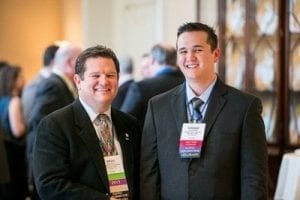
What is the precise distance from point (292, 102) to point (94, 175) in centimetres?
198

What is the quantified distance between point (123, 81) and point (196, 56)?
2.08m

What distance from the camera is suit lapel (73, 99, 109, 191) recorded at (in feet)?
6.73

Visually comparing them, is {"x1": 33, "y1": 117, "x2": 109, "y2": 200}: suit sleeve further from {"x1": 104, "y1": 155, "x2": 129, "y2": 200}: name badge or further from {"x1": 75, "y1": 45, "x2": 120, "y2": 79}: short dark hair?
{"x1": 75, "y1": 45, "x2": 120, "y2": 79}: short dark hair

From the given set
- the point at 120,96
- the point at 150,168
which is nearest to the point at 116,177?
Answer: the point at 150,168

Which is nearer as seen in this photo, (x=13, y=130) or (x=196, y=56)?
(x=196, y=56)

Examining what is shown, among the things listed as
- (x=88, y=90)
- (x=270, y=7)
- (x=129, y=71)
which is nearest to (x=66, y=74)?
(x=129, y=71)

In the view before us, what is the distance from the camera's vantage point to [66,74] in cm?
388

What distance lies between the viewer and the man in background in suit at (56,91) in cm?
360

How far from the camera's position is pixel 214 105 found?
6.84 feet

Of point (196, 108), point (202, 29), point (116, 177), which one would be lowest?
point (116, 177)

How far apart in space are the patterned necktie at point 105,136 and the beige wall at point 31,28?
435cm

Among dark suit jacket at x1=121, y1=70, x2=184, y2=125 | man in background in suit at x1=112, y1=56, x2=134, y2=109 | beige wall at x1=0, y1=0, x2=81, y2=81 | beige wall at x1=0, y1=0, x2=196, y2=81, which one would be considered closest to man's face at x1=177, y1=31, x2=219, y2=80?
dark suit jacket at x1=121, y1=70, x2=184, y2=125

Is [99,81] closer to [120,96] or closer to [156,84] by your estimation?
[156,84]

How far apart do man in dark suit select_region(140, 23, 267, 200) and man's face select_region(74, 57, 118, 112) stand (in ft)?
0.77
